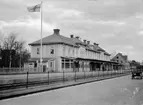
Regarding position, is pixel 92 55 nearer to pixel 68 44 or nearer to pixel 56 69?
pixel 68 44

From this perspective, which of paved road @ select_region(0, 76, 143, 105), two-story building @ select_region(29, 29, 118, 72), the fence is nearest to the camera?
paved road @ select_region(0, 76, 143, 105)

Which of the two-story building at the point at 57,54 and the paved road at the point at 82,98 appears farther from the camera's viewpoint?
the two-story building at the point at 57,54

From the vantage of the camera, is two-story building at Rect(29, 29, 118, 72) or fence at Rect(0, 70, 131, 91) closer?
fence at Rect(0, 70, 131, 91)

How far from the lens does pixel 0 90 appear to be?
1297 cm

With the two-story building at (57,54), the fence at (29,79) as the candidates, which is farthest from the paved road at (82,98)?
the two-story building at (57,54)

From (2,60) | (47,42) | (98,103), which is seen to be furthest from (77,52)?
(98,103)

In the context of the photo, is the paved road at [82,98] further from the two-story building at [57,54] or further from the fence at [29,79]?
the two-story building at [57,54]

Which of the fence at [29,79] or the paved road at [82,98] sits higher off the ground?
the fence at [29,79]

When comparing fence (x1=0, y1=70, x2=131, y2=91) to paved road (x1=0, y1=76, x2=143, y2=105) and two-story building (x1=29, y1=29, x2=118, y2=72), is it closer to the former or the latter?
paved road (x1=0, y1=76, x2=143, y2=105)

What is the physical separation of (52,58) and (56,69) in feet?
8.85

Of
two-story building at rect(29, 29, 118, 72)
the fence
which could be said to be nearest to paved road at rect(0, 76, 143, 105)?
the fence

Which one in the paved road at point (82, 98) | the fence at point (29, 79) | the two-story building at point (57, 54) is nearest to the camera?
the paved road at point (82, 98)

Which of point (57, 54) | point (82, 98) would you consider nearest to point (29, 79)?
point (82, 98)

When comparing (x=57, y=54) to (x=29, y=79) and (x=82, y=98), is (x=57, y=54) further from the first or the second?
(x=82, y=98)
